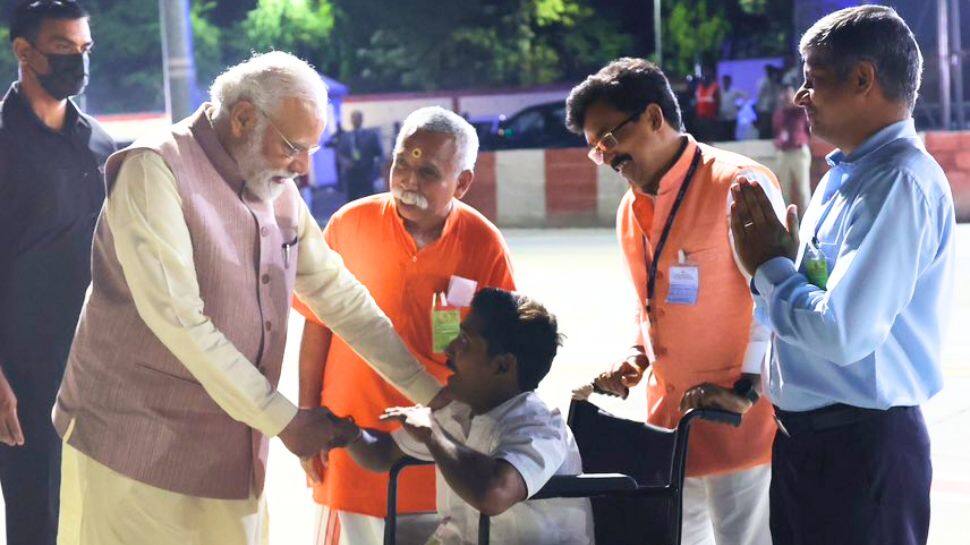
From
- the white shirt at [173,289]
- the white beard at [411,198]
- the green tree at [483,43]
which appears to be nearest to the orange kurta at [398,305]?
the white beard at [411,198]

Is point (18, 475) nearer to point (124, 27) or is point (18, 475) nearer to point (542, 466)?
point (542, 466)

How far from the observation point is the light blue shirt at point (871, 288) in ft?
9.06

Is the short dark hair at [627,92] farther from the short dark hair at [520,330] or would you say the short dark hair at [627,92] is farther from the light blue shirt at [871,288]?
the light blue shirt at [871,288]

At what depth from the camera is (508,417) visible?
11.0 feet

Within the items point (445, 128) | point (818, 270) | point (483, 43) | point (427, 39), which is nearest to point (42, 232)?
point (445, 128)

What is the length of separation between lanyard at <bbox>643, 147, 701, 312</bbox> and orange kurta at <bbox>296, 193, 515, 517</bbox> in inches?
16.5

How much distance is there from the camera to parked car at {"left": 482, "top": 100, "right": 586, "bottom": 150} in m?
25.5

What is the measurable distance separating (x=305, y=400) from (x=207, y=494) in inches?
28.8

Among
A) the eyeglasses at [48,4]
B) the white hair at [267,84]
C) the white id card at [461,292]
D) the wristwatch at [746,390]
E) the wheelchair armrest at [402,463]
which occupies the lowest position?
the wheelchair armrest at [402,463]

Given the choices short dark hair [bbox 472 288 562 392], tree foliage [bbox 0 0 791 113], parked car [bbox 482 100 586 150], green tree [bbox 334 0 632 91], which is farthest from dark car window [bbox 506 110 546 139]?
short dark hair [bbox 472 288 562 392]

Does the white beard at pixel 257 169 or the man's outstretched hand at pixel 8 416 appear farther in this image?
the man's outstretched hand at pixel 8 416

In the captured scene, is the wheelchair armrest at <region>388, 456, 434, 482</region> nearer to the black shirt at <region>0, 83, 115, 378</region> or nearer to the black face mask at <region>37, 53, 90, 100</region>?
the black shirt at <region>0, 83, 115, 378</region>

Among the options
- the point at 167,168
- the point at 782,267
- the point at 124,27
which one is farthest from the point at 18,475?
the point at 124,27

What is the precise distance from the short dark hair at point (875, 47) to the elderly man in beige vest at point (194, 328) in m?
1.19
